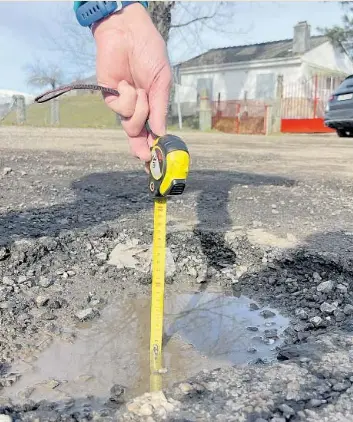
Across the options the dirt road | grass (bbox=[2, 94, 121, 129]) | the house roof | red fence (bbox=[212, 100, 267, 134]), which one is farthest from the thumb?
the house roof

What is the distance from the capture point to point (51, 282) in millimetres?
3113

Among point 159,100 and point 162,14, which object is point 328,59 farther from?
point 159,100

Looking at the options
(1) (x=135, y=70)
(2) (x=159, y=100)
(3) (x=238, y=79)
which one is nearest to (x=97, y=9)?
(1) (x=135, y=70)

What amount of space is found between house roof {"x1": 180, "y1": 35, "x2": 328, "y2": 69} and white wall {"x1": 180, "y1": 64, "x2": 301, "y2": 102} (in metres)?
0.79

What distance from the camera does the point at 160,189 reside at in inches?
81.6

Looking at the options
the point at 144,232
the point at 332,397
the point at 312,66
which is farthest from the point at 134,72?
the point at 312,66

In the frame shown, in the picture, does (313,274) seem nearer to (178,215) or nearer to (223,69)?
(178,215)

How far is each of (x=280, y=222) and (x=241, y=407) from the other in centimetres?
263

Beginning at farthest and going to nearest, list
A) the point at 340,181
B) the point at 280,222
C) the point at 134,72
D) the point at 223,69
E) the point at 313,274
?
the point at 223,69 → the point at 340,181 → the point at 280,222 → the point at 313,274 → the point at 134,72

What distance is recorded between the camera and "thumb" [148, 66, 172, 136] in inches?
85.6

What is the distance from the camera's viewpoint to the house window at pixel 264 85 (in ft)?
119

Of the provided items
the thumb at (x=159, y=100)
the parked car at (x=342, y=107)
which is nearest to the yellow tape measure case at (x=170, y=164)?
the thumb at (x=159, y=100)

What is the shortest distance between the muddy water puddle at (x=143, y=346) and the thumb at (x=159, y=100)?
1053mm

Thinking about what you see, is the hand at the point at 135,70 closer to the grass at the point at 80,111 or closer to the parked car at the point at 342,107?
the parked car at the point at 342,107
